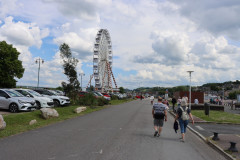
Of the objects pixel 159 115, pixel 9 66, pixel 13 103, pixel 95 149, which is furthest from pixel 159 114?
pixel 9 66

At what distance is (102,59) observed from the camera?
188ft

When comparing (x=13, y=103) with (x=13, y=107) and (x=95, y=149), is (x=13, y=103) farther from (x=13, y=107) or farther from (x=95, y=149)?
(x=95, y=149)

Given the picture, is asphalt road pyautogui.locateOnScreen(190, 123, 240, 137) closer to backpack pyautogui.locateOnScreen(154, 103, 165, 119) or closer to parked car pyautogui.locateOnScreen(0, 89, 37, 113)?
backpack pyautogui.locateOnScreen(154, 103, 165, 119)

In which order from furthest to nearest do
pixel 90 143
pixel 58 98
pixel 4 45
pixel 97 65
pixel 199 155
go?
pixel 97 65 → pixel 4 45 → pixel 58 98 → pixel 90 143 → pixel 199 155

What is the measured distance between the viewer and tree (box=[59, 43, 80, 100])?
2694 centimetres

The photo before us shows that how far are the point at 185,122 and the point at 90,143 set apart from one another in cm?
367

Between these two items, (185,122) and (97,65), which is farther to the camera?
(97,65)

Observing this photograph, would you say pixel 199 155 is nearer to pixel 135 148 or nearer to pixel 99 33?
pixel 135 148

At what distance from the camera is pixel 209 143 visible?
9172mm

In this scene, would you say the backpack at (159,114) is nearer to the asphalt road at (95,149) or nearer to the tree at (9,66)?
the asphalt road at (95,149)

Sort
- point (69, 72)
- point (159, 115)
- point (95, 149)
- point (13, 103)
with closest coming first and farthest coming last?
point (95, 149) → point (159, 115) → point (13, 103) → point (69, 72)

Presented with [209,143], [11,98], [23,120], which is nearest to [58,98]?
[11,98]

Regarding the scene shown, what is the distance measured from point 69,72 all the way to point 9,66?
23954 millimetres

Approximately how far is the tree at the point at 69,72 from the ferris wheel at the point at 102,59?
27048 millimetres
